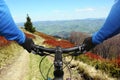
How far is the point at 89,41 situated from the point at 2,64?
14.8 meters

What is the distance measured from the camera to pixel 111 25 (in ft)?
7.70

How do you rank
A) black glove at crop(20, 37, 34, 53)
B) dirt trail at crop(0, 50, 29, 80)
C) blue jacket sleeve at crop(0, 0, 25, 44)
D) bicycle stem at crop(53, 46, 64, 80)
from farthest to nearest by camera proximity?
dirt trail at crop(0, 50, 29, 80) < black glove at crop(20, 37, 34, 53) < bicycle stem at crop(53, 46, 64, 80) < blue jacket sleeve at crop(0, 0, 25, 44)

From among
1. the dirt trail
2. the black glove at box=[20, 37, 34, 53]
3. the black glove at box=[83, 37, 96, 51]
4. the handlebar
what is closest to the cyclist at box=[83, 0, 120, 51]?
the black glove at box=[83, 37, 96, 51]

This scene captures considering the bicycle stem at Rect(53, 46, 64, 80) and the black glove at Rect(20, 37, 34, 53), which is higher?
the black glove at Rect(20, 37, 34, 53)

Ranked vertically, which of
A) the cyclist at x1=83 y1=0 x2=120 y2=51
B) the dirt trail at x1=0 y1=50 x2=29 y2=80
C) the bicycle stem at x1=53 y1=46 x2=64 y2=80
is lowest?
the dirt trail at x1=0 y1=50 x2=29 y2=80

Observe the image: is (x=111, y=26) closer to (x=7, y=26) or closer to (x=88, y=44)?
(x=88, y=44)

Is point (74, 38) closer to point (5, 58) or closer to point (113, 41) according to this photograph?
point (113, 41)

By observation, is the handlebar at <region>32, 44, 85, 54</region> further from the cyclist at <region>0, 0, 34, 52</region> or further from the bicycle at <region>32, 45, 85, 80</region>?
the cyclist at <region>0, 0, 34, 52</region>

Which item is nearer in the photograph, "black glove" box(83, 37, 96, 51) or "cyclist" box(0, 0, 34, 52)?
"cyclist" box(0, 0, 34, 52)

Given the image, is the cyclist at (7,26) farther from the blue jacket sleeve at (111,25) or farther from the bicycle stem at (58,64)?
the blue jacket sleeve at (111,25)

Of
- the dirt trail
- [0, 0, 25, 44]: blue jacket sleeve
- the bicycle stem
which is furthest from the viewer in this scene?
the dirt trail

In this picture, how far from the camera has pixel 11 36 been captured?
2453mm

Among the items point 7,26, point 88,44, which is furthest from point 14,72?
point 7,26

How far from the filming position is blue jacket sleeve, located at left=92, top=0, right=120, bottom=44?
88.5 inches
